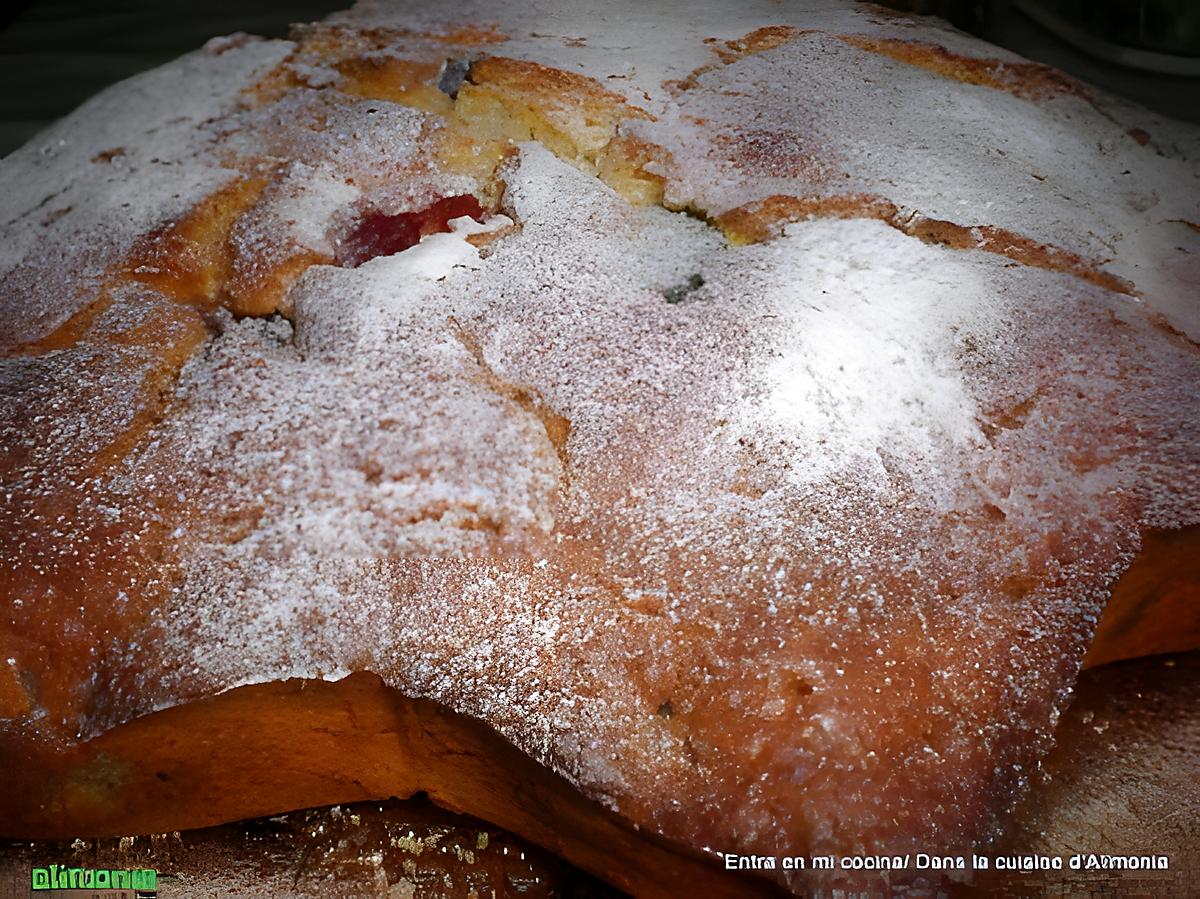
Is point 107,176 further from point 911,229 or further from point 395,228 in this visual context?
point 911,229

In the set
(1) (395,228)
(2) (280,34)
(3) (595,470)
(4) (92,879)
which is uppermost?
(2) (280,34)

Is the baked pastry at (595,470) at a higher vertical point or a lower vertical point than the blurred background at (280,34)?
lower

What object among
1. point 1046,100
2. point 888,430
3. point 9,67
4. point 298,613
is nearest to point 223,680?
point 298,613

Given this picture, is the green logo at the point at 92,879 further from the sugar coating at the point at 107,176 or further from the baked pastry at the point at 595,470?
the sugar coating at the point at 107,176

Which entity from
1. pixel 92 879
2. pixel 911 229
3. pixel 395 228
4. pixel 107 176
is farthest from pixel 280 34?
pixel 92 879

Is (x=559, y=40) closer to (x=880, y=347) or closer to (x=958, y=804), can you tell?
(x=880, y=347)

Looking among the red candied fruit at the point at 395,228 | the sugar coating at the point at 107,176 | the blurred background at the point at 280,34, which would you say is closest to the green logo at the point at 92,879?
the sugar coating at the point at 107,176
